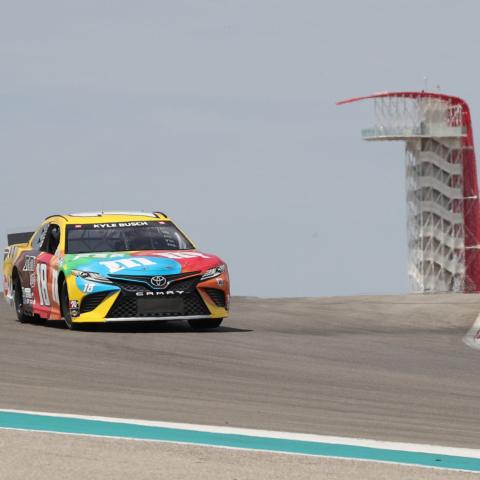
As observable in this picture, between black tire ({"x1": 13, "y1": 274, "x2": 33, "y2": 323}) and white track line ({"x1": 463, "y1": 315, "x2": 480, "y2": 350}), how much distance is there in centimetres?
550

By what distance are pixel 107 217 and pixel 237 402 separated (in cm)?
781

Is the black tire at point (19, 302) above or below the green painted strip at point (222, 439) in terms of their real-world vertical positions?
below

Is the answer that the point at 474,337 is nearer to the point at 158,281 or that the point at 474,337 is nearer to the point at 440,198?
the point at 158,281

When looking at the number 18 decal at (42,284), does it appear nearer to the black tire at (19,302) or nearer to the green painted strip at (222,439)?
the black tire at (19,302)

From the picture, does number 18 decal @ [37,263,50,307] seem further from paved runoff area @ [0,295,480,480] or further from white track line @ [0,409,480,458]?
white track line @ [0,409,480,458]

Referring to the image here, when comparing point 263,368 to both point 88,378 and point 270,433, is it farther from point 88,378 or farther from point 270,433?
point 270,433

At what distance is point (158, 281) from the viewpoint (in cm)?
1541

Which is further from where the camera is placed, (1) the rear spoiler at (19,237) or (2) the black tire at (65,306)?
(1) the rear spoiler at (19,237)

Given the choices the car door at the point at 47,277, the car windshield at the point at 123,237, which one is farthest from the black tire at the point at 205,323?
the car door at the point at 47,277

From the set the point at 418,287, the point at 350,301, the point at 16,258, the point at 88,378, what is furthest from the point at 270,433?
the point at 418,287

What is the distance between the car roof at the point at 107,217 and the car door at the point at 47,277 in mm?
200

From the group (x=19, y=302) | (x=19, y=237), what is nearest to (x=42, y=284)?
(x=19, y=302)

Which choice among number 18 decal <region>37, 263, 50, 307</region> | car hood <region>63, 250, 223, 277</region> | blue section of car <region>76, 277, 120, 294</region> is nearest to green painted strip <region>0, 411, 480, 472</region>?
blue section of car <region>76, 277, 120, 294</region>

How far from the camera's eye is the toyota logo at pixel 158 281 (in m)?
15.4
